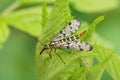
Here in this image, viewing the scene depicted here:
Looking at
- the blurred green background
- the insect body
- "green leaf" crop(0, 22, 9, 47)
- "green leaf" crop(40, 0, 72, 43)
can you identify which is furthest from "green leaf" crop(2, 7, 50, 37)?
the blurred green background

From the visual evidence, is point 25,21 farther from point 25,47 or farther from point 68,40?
point 25,47

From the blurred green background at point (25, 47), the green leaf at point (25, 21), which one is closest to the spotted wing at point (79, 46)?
the green leaf at point (25, 21)

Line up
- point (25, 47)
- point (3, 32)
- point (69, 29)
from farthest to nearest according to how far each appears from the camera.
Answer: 1. point (25, 47)
2. point (3, 32)
3. point (69, 29)

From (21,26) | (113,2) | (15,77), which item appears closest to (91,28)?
(21,26)

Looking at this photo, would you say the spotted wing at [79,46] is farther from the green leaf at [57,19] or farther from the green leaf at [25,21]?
the green leaf at [25,21]

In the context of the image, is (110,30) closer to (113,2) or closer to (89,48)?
(113,2)

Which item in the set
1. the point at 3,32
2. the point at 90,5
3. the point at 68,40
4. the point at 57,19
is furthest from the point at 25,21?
the point at 57,19

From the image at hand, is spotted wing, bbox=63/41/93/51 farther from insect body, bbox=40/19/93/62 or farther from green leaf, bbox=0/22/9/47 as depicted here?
green leaf, bbox=0/22/9/47
